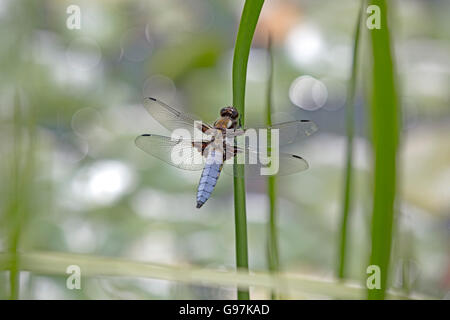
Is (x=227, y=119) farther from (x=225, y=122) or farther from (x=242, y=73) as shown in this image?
(x=242, y=73)

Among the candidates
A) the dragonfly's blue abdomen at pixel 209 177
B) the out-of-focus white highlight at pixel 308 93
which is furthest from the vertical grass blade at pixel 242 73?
the out-of-focus white highlight at pixel 308 93

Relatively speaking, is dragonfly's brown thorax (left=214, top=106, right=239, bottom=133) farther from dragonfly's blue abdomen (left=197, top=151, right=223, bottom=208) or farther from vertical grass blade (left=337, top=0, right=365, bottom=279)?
vertical grass blade (left=337, top=0, right=365, bottom=279)

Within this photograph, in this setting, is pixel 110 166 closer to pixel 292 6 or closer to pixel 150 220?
pixel 150 220

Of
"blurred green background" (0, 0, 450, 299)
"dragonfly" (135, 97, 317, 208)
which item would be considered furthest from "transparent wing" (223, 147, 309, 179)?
"blurred green background" (0, 0, 450, 299)

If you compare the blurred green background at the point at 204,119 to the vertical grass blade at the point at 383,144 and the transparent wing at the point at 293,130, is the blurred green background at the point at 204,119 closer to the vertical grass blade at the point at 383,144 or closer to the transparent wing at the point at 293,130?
the transparent wing at the point at 293,130
